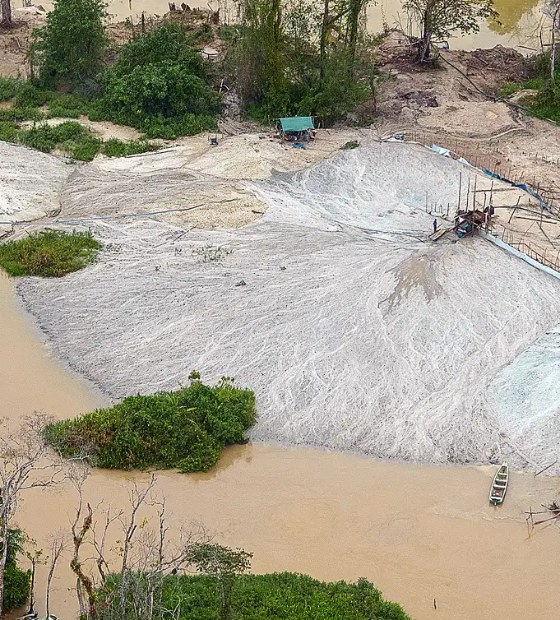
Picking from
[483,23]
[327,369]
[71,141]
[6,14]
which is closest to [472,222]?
[327,369]

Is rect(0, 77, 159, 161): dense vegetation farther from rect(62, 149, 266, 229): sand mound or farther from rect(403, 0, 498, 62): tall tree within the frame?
rect(403, 0, 498, 62): tall tree

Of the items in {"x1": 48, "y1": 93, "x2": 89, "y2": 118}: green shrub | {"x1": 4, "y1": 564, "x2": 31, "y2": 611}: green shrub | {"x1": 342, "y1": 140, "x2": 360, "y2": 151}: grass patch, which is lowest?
{"x1": 4, "y1": 564, "x2": 31, "y2": 611}: green shrub

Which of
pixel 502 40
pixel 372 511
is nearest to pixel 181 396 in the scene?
pixel 372 511

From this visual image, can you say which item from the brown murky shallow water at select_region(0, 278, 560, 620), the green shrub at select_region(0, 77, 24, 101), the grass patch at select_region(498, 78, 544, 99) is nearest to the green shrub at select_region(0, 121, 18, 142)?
the green shrub at select_region(0, 77, 24, 101)

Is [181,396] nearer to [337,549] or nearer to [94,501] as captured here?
[94,501]

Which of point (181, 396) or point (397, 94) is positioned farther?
point (397, 94)

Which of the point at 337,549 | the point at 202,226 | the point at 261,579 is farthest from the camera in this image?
the point at 202,226

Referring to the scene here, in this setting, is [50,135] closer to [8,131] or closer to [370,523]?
[8,131]

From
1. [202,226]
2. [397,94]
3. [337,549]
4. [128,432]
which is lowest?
[337,549]
